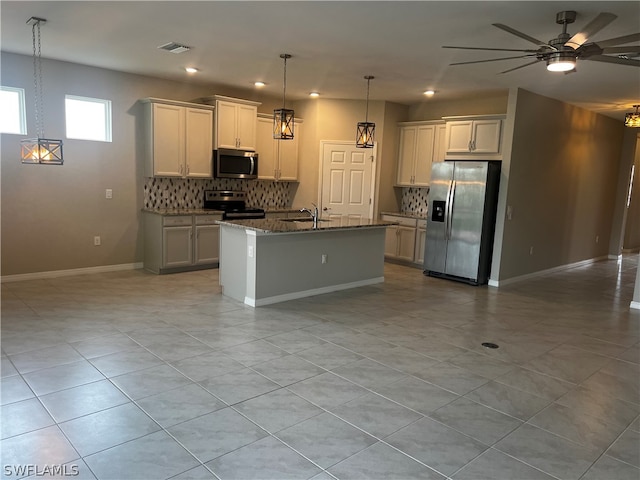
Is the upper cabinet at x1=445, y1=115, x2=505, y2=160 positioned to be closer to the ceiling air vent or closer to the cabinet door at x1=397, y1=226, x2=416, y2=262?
the cabinet door at x1=397, y1=226, x2=416, y2=262

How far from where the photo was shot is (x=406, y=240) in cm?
784

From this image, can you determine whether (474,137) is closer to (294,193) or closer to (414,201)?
(414,201)

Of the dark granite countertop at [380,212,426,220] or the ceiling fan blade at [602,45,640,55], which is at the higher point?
the ceiling fan blade at [602,45,640,55]

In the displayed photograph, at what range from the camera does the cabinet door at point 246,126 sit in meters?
7.24

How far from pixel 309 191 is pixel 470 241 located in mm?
2978

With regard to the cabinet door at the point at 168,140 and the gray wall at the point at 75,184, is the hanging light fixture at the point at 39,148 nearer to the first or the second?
the gray wall at the point at 75,184

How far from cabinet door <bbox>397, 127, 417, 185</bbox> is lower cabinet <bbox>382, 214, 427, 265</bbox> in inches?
29.7

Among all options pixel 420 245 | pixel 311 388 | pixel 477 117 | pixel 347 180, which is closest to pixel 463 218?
pixel 420 245

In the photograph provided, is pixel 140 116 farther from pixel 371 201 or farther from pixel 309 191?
pixel 371 201

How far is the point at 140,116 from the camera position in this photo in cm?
663

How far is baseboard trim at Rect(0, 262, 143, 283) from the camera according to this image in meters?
5.82

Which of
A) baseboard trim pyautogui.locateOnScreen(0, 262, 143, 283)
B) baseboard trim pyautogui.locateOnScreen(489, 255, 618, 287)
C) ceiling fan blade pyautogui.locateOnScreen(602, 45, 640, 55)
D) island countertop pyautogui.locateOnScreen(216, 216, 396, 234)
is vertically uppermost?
ceiling fan blade pyautogui.locateOnScreen(602, 45, 640, 55)

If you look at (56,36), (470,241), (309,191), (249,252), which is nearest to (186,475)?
(249,252)

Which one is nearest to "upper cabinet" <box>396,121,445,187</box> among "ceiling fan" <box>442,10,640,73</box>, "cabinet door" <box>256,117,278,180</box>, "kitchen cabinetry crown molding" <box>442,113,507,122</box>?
"kitchen cabinetry crown molding" <box>442,113,507,122</box>
